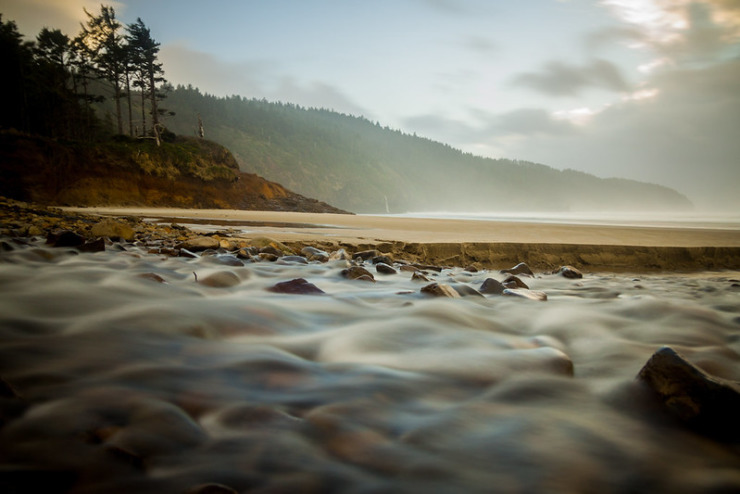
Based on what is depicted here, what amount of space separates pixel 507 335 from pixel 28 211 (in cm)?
830

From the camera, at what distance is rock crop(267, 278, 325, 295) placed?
278cm

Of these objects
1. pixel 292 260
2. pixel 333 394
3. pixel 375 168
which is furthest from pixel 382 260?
pixel 375 168

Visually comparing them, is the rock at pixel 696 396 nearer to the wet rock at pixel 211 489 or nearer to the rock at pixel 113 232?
the wet rock at pixel 211 489

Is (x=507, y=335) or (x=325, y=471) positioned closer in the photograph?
(x=325, y=471)

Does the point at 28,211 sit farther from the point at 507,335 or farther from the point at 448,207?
the point at 448,207

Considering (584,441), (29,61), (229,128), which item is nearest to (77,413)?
(584,441)

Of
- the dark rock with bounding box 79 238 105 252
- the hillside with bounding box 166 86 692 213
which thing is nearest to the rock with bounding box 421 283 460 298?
the dark rock with bounding box 79 238 105 252

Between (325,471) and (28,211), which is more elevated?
(28,211)

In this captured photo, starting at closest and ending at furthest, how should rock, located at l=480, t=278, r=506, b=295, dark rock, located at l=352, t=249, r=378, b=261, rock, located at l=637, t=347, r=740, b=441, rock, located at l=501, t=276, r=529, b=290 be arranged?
rock, located at l=637, t=347, r=740, b=441, rock, located at l=480, t=278, r=506, b=295, rock, located at l=501, t=276, r=529, b=290, dark rock, located at l=352, t=249, r=378, b=261

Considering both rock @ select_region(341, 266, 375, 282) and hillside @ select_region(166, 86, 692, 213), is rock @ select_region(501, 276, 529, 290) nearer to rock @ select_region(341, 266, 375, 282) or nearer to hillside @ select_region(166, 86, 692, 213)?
rock @ select_region(341, 266, 375, 282)

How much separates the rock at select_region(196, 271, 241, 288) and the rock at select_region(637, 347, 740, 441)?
8.50 feet

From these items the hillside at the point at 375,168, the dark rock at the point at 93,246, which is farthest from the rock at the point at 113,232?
the hillside at the point at 375,168

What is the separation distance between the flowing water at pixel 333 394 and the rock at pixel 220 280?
38 cm

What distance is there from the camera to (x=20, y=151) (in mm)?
16750
